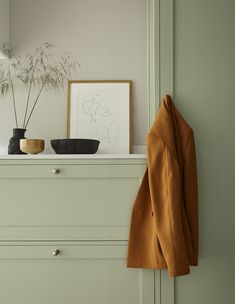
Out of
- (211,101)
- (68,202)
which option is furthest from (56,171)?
(211,101)

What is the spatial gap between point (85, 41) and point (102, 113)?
1.71 ft

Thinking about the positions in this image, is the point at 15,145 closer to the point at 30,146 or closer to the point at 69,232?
the point at 30,146

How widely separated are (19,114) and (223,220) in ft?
4.85

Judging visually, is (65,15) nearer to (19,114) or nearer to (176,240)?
(19,114)

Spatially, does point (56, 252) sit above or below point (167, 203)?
below

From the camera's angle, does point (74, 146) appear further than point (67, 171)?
Yes

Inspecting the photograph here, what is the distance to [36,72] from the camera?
223 cm

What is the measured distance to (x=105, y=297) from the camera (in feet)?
5.36

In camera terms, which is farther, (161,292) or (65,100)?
(65,100)

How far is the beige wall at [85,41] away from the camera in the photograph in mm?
2193

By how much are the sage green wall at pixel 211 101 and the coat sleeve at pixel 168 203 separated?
0.20m

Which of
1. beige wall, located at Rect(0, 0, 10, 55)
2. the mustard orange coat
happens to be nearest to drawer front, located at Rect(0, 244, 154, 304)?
the mustard orange coat

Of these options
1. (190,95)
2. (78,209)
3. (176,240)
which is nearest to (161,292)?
(176,240)

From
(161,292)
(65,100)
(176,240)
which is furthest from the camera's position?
(65,100)
